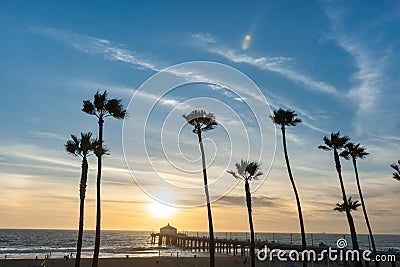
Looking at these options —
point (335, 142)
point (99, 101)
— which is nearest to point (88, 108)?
point (99, 101)

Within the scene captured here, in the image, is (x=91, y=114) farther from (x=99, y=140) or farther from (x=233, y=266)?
(x=233, y=266)

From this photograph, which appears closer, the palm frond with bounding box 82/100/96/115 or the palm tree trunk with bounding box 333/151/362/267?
the palm frond with bounding box 82/100/96/115

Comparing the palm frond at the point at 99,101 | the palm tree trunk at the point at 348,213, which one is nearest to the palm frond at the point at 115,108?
the palm frond at the point at 99,101

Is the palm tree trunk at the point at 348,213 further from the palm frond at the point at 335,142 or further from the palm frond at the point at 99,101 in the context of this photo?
the palm frond at the point at 99,101

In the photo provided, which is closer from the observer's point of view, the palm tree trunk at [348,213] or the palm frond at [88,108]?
the palm frond at [88,108]

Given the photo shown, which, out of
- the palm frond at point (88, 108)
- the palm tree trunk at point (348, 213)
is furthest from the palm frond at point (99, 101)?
the palm tree trunk at point (348, 213)

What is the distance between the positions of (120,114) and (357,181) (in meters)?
29.1

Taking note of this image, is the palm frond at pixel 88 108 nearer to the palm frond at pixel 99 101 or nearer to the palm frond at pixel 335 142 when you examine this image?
the palm frond at pixel 99 101

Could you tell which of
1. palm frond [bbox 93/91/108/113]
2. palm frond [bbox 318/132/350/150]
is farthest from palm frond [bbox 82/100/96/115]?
palm frond [bbox 318/132/350/150]

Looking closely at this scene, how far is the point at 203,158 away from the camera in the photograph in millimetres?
36750

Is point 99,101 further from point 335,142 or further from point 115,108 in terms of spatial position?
point 335,142

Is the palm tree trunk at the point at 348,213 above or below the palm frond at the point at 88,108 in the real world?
below

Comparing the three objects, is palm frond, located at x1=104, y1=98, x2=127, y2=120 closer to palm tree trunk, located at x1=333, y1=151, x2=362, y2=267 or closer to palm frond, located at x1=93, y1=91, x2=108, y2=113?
palm frond, located at x1=93, y1=91, x2=108, y2=113

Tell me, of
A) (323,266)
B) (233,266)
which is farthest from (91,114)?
(323,266)
